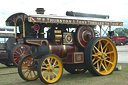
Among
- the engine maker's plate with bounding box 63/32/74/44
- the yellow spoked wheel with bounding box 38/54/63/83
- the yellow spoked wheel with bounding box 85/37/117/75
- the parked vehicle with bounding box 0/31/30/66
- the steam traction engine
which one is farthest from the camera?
the parked vehicle with bounding box 0/31/30/66

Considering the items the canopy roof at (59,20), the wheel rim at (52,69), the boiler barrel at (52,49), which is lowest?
the wheel rim at (52,69)

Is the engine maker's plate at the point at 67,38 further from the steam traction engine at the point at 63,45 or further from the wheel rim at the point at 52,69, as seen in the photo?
the wheel rim at the point at 52,69

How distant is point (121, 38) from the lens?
43719 mm

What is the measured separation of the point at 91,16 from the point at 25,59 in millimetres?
2969

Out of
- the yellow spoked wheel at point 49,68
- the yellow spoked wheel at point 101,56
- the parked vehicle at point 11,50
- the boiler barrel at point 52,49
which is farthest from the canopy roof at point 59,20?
the parked vehicle at point 11,50

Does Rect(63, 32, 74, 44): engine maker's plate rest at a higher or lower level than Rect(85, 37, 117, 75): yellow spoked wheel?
higher

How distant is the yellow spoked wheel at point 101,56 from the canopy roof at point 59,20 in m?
0.68

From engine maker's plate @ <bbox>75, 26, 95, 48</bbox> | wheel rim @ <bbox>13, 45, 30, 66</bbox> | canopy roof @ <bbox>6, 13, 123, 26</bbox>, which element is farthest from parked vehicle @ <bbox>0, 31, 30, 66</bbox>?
engine maker's plate @ <bbox>75, 26, 95, 48</bbox>

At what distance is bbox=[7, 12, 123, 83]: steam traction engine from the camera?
662 centimetres

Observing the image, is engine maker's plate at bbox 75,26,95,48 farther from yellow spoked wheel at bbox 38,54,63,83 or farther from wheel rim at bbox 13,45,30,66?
wheel rim at bbox 13,45,30,66

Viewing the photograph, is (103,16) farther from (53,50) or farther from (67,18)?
(53,50)

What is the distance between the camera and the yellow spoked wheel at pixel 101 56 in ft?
23.9

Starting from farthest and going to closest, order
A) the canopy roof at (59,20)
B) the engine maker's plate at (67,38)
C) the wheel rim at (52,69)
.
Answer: the engine maker's plate at (67,38), the canopy roof at (59,20), the wheel rim at (52,69)

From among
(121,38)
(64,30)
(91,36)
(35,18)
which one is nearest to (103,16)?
(91,36)
